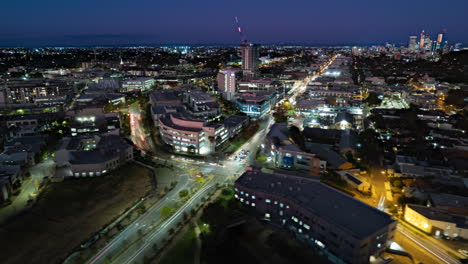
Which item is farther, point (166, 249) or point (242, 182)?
point (242, 182)

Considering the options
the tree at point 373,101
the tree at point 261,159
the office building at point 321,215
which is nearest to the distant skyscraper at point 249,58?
the tree at point 373,101

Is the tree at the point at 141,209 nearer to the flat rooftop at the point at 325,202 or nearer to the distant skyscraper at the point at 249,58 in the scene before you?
the flat rooftop at the point at 325,202

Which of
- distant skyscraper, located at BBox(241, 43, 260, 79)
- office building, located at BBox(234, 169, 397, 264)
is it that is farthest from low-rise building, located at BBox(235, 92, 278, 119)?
distant skyscraper, located at BBox(241, 43, 260, 79)

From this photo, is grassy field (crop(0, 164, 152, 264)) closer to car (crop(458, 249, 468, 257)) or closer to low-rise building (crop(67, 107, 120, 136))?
low-rise building (crop(67, 107, 120, 136))

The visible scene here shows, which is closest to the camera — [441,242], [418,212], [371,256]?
[371,256]

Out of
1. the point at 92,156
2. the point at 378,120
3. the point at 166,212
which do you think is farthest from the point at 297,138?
the point at 92,156

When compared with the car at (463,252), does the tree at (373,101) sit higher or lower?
higher

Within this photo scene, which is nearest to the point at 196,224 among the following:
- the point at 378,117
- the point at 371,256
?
the point at 371,256

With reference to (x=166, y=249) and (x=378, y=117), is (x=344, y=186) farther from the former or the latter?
(x=378, y=117)
